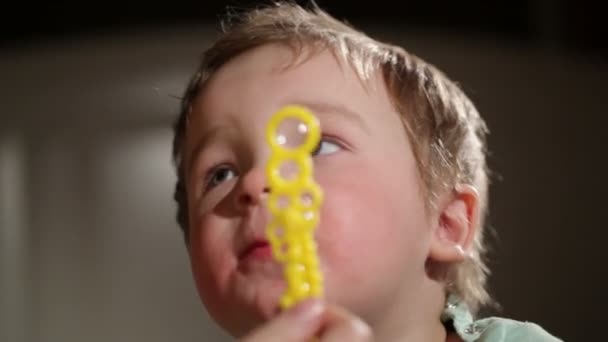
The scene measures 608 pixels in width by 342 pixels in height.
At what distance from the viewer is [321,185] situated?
0.61m

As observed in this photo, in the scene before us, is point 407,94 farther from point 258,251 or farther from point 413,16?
point 413,16

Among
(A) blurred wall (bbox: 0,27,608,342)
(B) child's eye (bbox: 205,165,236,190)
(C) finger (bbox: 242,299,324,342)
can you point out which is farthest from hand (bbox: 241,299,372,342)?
(A) blurred wall (bbox: 0,27,608,342)

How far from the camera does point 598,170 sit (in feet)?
3.87

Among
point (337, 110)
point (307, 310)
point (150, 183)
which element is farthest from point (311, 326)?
point (150, 183)

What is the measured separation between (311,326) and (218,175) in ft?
0.82

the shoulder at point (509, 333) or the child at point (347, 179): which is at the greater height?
the child at point (347, 179)

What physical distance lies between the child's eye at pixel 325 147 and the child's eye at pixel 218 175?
0.07m

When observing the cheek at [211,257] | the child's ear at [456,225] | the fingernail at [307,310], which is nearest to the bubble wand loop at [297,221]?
the fingernail at [307,310]

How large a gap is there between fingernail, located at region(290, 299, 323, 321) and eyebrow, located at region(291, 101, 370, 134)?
0.22m

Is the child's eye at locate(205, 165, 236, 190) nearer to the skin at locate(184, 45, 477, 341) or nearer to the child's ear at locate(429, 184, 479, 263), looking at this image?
the skin at locate(184, 45, 477, 341)

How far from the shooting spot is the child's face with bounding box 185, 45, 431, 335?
1.94 ft

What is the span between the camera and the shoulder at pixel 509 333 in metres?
0.74

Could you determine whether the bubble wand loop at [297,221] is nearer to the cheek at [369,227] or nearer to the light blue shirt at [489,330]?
the cheek at [369,227]

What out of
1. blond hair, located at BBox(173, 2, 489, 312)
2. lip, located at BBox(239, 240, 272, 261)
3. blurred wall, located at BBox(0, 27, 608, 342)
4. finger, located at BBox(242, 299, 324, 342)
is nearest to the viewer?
finger, located at BBox(242, 299, 324, 342)
